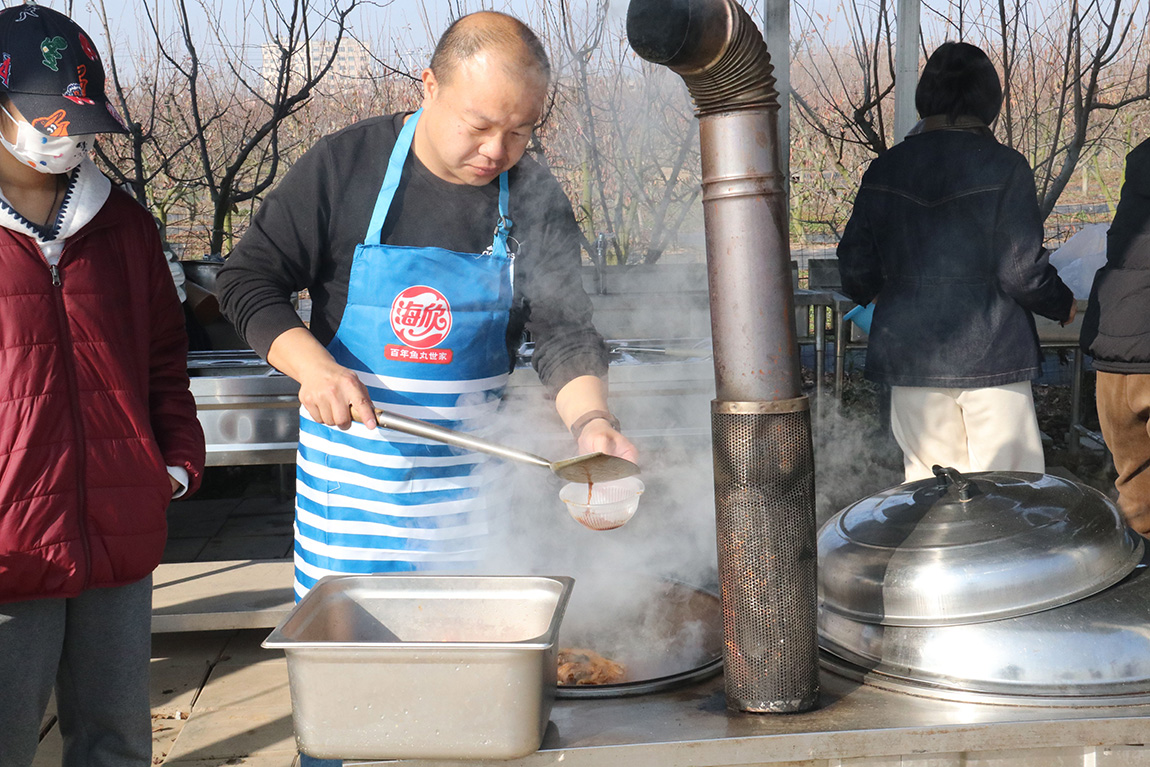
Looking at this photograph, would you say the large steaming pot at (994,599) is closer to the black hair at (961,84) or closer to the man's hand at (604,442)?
the man's hand at (604,442)

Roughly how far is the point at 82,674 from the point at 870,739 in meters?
1.60

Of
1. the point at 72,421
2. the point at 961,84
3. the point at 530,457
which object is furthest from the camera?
the point at 961,84

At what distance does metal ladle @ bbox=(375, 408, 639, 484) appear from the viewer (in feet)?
4.85

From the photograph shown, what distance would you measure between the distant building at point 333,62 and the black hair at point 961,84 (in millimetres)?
4121

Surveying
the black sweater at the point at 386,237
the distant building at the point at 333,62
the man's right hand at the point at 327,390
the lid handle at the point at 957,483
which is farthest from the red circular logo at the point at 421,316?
the distant building at the point at 333,62

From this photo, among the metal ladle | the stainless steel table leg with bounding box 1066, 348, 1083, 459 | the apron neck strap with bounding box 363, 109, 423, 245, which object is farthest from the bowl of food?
the stainless steel table leg with bounding box 1066, 348, 1083, 459

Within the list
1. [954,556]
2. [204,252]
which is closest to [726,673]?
[954,556]

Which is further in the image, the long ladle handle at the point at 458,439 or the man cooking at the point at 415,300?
the man cooking at the point at 415,300

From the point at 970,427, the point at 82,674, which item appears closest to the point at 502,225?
the point at 82,674

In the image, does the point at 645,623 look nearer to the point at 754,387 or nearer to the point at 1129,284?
the point at 754,387

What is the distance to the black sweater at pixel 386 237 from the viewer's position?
6.05 feet

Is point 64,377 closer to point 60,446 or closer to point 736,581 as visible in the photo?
A: point 60,446

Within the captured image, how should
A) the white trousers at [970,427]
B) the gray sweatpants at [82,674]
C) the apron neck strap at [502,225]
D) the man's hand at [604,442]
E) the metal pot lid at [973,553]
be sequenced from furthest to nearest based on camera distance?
the white trousers at [970,427] → the apron neck strap at [502,225] → the gray sweatpants at [82,674] → the man's hand at [604,442] → the metal pot lid at [973,553]

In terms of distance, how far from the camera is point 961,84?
9.37 feet
